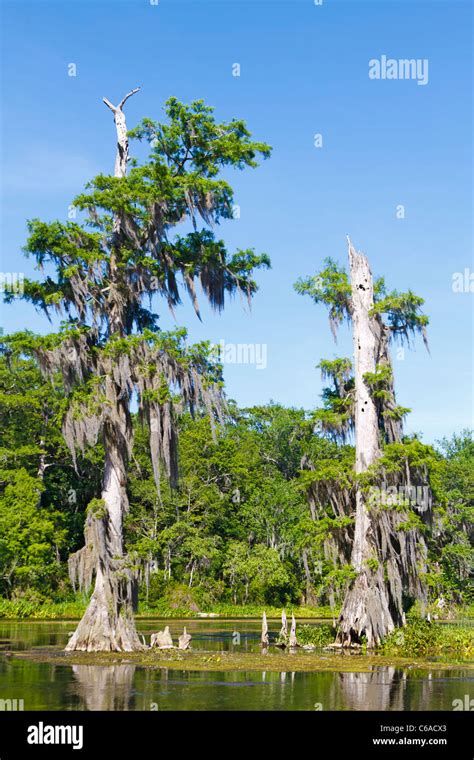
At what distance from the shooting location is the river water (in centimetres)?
1523

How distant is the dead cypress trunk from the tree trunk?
23.4ft

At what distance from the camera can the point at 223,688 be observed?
58.3 ft

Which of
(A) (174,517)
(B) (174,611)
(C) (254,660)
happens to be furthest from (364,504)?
(A) (174,517)

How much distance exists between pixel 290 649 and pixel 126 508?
23.6 ft

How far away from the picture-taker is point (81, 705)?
14.9 meters

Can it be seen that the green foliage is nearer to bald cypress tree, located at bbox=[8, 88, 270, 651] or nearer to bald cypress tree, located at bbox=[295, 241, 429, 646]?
bald cypress tree, located at bbox=[295, 241, 429, 646]

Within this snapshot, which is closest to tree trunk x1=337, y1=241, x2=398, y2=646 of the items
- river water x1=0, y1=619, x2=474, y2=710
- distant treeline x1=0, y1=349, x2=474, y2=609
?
river water x1=0, y1=619, x2=474, y2=710

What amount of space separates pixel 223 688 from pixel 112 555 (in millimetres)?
9583

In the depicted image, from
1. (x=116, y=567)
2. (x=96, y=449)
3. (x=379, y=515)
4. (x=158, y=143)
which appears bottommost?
(x=116, y=567)

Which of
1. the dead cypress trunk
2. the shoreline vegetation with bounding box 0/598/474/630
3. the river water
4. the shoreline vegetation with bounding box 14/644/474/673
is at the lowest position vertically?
the shoreline vegetation with bounding box 0/598/474/630

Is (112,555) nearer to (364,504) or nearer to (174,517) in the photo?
(364,504)
